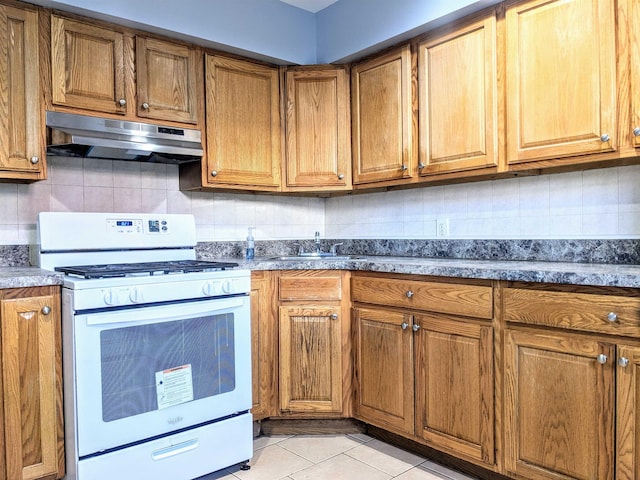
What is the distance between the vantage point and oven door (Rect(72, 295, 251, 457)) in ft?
5.82

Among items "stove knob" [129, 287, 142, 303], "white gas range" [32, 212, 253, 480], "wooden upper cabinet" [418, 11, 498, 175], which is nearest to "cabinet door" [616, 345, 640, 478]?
"wooden upper cabinet" [418, 11, 498, 175]

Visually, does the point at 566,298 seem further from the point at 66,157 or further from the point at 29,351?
the point at 66,157

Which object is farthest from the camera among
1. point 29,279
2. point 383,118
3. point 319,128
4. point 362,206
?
point 362,206

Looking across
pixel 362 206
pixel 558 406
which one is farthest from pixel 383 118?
pixel 558 406

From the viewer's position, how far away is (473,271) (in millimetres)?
1899

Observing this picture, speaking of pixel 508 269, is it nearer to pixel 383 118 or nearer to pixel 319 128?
pixel 383 118

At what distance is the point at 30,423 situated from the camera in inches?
70.7

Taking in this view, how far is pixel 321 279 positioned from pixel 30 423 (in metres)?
1.37

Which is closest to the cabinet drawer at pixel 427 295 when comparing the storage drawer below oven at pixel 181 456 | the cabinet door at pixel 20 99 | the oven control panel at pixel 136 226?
the storage drawer below oven at pixel 181 456

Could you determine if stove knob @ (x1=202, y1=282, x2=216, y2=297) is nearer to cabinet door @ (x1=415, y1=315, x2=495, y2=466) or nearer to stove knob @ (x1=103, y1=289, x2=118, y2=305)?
stove knob @ (x1=103, y1=289, x2=118, y2=305)

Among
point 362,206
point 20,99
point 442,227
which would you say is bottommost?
point 442,227

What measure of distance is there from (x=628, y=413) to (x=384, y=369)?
1032 mm

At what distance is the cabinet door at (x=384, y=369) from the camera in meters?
2.19

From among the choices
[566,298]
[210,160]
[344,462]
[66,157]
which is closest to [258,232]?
[210,160]
